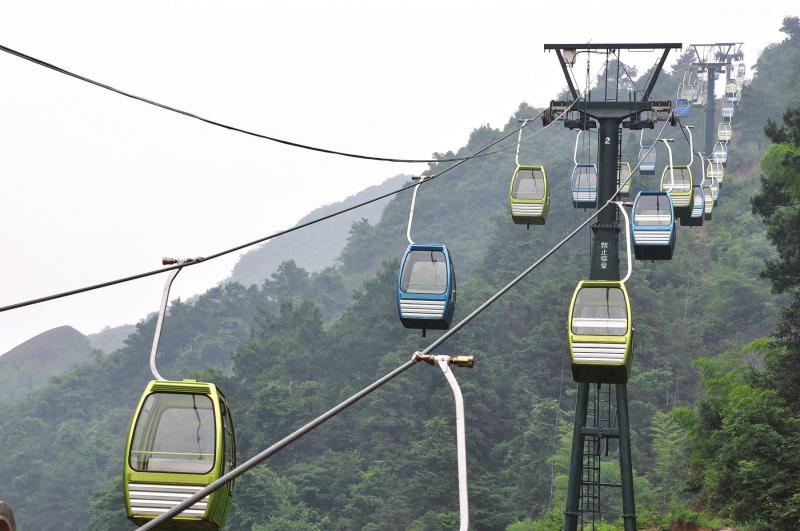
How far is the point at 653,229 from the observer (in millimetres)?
23719

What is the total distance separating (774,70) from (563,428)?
62545 mm

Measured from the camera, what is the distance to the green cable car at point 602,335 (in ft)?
51.9

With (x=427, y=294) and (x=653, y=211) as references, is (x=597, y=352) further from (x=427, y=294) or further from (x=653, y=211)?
(x=653, y=211)

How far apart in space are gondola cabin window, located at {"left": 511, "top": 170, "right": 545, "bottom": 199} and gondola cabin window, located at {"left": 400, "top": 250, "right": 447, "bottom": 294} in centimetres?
635

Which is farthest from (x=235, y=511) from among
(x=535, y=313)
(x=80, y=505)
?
Result: (x=80, y=505)

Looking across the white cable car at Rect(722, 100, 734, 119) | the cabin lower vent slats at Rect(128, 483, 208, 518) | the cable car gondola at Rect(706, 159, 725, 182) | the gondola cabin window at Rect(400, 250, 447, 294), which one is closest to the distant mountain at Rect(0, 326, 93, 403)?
the white cable car at Rect(722, 100, 734, 119)

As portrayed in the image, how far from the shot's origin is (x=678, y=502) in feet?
146

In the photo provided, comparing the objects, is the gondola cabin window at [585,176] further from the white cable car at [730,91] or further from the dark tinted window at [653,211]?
the white cable car at [730,91]

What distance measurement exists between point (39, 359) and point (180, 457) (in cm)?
17115

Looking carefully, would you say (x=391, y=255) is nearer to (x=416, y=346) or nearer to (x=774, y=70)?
(x=774, y=70)

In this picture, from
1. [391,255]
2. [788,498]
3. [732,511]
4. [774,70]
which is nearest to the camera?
[788,498]

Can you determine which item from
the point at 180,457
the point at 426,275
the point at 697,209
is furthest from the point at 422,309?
the point at 697,209

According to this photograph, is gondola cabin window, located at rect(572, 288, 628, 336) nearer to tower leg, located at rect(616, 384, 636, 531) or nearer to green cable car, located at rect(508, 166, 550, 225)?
tower leg, located at rect(616, 384, 636, 531)

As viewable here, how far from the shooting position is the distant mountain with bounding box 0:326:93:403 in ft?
541
